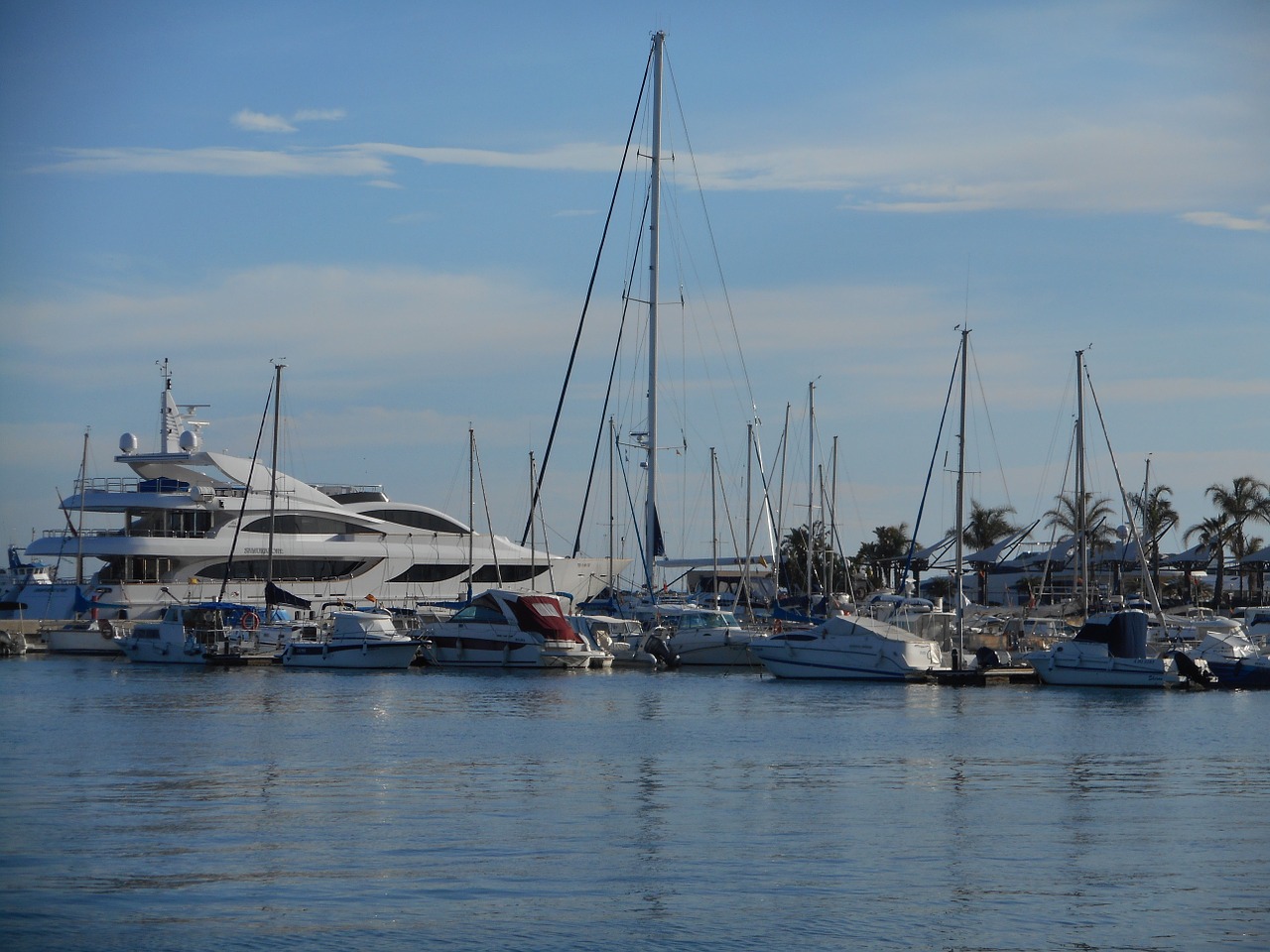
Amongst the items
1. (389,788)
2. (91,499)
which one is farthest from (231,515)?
(389,788)

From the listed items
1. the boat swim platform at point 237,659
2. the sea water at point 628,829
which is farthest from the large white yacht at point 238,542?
the sea water at point 628,829

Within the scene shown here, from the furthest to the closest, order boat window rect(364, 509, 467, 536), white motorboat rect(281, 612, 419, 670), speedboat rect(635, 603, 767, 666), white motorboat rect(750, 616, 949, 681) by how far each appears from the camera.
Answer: boat window rect(364, 509, 467, 536) < speedboat rect(635, 603, 767, 666) < white motorboat rect(281, 612, 419, 670) < white motorboat rect(750, 616, 949, 681)

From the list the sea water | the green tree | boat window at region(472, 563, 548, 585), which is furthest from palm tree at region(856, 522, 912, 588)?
the sea water

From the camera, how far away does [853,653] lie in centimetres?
4469

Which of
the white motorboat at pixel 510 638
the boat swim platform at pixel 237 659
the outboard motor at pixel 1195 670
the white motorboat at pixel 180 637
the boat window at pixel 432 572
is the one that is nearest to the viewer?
the outboard motor at pixel 1195 670

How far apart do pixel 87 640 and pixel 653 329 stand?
25.6 meters

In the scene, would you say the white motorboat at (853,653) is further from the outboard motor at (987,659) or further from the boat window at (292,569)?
the boat window at (292,569)

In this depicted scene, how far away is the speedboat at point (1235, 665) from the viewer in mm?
45312

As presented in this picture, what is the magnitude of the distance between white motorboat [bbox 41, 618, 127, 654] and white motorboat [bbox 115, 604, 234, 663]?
264 cm

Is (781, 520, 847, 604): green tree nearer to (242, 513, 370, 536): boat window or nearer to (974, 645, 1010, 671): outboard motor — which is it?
(242, 513, 370, 536): boat window

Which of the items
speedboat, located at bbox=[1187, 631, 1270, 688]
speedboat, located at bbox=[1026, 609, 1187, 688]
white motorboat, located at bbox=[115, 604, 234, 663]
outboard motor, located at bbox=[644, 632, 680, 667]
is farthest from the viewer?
white motorboat, located at bbox=[115, 604, 234, 663]

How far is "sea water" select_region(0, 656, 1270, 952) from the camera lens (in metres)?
13.9

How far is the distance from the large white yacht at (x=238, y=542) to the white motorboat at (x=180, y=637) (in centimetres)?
336

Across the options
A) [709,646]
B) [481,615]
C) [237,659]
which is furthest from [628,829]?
[237,659]
